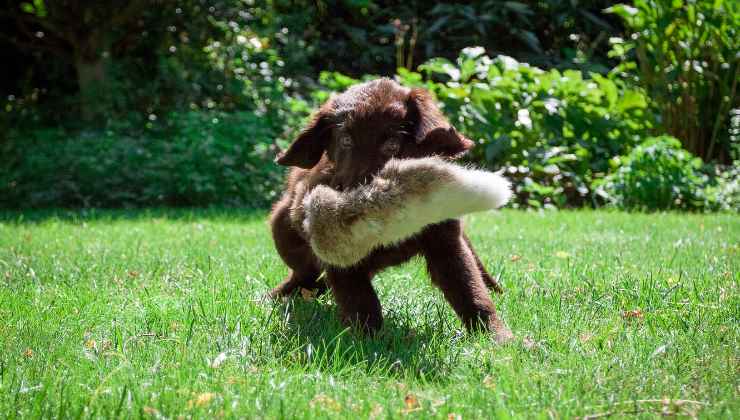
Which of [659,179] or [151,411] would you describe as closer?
[151,411]

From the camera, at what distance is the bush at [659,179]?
7.11m

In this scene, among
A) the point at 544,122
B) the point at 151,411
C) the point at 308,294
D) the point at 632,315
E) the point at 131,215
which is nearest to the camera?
the point at 151,411

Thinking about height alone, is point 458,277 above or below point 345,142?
below

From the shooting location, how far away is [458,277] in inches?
110

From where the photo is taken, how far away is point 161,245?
500 centimetres

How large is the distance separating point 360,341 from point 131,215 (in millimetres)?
4915

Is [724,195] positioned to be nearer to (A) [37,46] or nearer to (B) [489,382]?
(B) [489,382]

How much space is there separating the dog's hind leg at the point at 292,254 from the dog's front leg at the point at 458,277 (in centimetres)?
68

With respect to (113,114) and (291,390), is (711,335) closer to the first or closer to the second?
(291,390)

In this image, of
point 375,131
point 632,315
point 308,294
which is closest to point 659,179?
point 632,315

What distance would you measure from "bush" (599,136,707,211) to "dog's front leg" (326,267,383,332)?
5.03m

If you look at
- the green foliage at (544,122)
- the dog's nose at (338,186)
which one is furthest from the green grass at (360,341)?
the green foliage at (544,122)

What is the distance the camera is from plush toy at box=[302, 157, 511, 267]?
216 centimetres

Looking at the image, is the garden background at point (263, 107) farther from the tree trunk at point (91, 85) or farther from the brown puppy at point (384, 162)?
Result: the brown puppy at point (384, 162)
